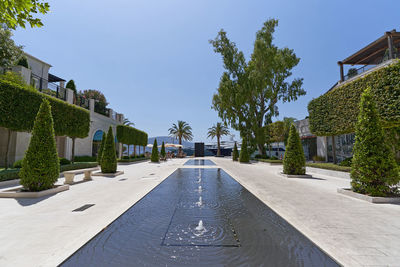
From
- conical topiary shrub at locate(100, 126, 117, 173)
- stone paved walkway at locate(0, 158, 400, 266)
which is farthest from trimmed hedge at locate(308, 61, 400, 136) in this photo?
conical topiary shrub at locate(100, 126, 117, 173)

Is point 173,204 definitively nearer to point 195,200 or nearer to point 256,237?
point 195,200

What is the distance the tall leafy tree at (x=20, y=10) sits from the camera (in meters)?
3.54

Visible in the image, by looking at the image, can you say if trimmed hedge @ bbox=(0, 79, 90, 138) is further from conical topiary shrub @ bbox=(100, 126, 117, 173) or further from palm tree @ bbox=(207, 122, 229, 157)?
palm tree @ bbox=(207, 122, 229, 157)

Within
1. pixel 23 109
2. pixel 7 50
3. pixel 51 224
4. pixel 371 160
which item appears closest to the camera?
pixel 51 224

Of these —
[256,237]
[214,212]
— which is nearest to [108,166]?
[214,212]

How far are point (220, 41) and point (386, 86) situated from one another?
2105 cm

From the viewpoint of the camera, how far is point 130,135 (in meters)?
25.9

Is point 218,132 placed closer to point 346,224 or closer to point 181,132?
point 181,132

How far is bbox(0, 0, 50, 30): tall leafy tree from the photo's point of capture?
354cm

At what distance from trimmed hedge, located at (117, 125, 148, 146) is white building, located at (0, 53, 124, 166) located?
132 cm

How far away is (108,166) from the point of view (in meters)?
12.4

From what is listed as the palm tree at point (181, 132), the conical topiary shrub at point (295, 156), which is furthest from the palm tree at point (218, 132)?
the conical topiary shrub at point (295, 156)

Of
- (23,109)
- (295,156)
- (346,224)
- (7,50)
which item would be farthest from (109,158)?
(7,50)

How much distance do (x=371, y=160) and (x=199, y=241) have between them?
6.51 meters
